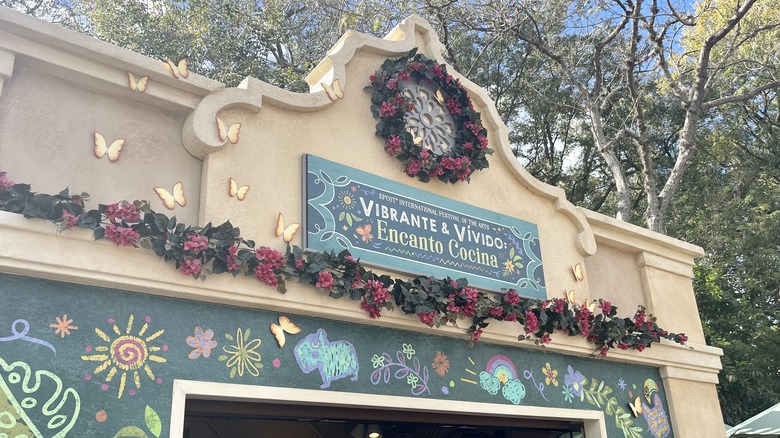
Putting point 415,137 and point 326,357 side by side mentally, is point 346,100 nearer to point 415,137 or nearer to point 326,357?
point 415,137

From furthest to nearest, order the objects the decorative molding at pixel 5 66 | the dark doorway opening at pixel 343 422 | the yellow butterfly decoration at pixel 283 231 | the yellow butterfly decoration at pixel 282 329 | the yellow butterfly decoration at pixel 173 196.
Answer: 1. the dark doorway opening at pixel 343 422
2. the yellow butterfly decoration at pixel 283 231
3. the yellow butterfly decoration at pixel 282 329
4. the yellow butterfly decoration at pixel 173 196
5. the decorative molding at pixel 5 66

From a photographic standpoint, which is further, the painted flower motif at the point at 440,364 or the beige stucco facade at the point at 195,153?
the painted flower motif at the point at 440,364

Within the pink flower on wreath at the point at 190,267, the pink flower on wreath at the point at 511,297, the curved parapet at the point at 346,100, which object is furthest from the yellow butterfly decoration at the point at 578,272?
the pink flower on wreath at the point at 190,267

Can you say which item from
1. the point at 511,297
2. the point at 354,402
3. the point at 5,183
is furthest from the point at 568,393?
the point at 5,183

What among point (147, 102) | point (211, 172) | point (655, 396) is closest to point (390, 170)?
point (211, 172)

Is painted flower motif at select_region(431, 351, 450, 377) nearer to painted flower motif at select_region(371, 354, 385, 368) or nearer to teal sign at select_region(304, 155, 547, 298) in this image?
painted flower motif at select_region(371, 354, 385, 368)

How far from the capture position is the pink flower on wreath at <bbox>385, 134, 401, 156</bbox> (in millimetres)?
5398

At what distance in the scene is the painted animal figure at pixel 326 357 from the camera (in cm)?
434

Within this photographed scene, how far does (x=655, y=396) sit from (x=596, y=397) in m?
0.87

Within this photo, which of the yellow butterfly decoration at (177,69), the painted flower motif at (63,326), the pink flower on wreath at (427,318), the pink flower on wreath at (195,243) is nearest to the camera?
the painted flower motif at (63,326)

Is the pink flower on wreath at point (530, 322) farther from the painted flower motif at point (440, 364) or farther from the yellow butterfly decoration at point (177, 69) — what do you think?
the yellow butterfly decoration at point (177, 69)

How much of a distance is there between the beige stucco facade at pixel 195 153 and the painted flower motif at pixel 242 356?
21cm

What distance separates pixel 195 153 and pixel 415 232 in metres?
1.77

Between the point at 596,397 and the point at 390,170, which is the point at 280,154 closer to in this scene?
the point at 390,170
